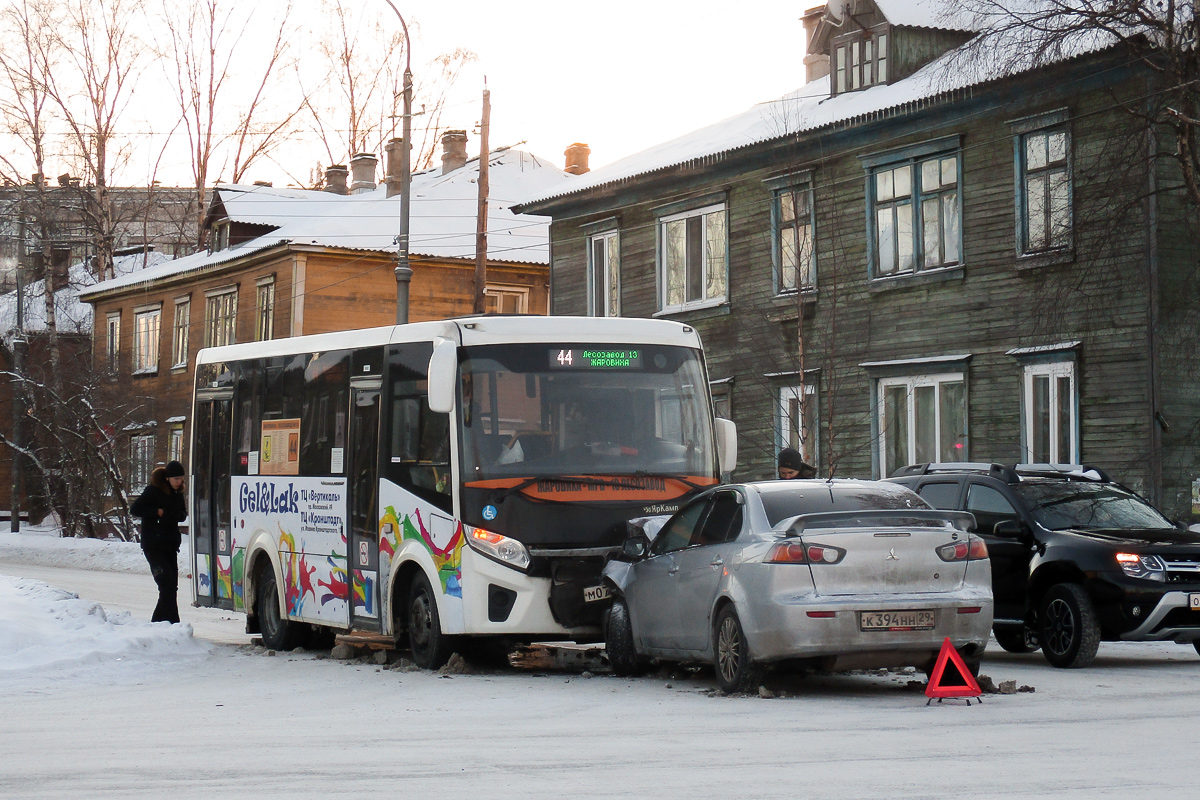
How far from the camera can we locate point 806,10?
33.4m

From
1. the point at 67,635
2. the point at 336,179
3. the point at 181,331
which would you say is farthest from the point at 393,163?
the point at 67,635

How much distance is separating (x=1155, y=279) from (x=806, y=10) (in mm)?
14026

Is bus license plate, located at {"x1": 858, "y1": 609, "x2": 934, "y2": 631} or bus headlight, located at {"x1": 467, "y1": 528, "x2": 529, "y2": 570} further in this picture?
bus headlight, located at {"x1": 467, "y1": 528, "x2": 529, "y2": 570}

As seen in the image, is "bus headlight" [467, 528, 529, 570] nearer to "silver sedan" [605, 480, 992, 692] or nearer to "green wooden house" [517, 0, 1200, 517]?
"silver sedan" [605, 480, 992, 692]

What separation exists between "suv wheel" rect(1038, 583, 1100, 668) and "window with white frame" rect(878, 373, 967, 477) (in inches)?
416

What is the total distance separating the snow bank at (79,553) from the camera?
33.6 m

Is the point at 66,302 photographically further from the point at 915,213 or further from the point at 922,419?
the point at 922,419

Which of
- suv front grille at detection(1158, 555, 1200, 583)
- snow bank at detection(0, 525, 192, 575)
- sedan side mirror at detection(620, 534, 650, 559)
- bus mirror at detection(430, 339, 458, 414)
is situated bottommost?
snow bank at detection(0, 525, 192, 575)

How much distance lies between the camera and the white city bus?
13.3 metres

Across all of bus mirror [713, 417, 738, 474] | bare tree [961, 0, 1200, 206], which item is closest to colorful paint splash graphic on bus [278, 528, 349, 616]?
bus mirror [713, 417, 738, 474]

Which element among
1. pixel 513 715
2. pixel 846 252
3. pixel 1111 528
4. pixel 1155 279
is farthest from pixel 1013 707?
pixel 846 252

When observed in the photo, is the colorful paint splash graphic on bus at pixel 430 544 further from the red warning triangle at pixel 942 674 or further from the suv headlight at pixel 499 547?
the red warning triangle at pixel 942 674

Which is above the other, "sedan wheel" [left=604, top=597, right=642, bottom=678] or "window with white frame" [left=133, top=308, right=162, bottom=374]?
"window with white frame" [left=133, top=308, right=162, bottom=374]

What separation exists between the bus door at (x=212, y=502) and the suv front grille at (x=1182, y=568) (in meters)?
9.54
